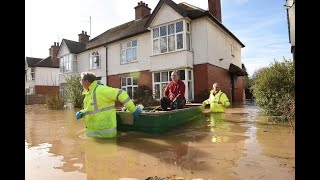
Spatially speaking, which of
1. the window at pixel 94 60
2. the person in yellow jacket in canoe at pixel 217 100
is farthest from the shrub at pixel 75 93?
the person in yellow jacket in canoe at pixel 217 100

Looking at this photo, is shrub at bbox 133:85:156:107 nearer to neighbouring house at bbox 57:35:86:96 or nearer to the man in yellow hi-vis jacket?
the man in yellow hi-vis jacket

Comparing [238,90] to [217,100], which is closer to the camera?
[217,100]

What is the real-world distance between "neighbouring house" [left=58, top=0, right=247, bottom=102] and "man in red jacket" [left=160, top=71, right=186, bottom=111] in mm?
6847

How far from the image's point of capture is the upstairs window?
16.8 meters

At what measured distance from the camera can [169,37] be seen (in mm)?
17328

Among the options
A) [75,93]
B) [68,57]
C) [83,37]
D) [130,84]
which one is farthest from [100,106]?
[83,37]

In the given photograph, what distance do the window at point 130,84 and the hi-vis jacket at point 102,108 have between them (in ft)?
46.7

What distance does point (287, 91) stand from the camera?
Result: 8.85 meters

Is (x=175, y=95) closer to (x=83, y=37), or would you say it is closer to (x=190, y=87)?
(x=190, y=87)

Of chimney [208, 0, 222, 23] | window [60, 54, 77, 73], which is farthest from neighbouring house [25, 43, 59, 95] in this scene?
chimney [208, 0, 222, 23]

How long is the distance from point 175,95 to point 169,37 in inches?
337

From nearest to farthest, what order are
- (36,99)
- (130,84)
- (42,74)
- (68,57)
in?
(130,84)
(68,57)
(36,99)
(42,74)

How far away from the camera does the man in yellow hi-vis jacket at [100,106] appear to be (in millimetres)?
6348
